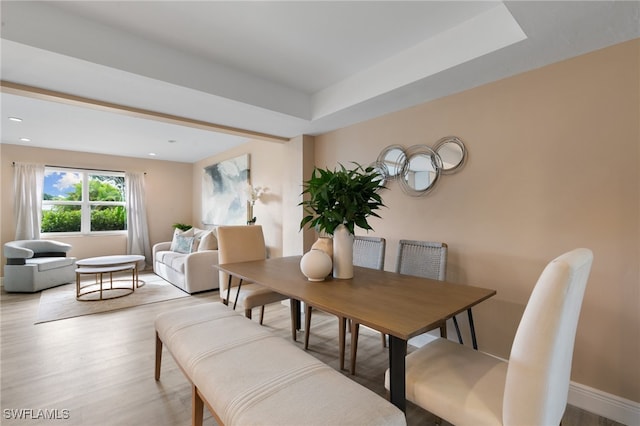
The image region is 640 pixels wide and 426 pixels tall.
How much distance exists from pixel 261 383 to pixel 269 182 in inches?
135

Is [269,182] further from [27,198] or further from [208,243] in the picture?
[27,198]

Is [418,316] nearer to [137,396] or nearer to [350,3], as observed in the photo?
[350,3]

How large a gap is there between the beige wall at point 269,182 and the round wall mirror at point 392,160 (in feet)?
4.88

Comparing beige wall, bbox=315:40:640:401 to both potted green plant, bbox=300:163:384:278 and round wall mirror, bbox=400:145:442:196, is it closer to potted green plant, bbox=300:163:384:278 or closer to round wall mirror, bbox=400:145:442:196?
round wall mirror, bbox=400:145:442:196

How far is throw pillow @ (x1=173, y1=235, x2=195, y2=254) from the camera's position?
193 inches

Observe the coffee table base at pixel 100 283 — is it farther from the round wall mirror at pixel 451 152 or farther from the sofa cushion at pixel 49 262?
the round wall mirror at pixel 451 152

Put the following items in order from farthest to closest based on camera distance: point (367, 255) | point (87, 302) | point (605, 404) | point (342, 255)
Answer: point (87, 302) → point (367, 255) → point (342, 255) → point (605, 404)

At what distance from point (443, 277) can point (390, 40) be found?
1683 mm

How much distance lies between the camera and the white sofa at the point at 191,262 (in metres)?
4.01

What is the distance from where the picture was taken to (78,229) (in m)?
5.39

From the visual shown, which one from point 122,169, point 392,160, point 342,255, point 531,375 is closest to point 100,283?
point 122,169

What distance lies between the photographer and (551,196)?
1820 mm

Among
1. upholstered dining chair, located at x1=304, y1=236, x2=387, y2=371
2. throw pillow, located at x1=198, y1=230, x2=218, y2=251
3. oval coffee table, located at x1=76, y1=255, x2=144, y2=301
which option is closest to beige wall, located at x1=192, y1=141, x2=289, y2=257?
throw pillow, located at x1=198, y1=230, x2=218, y2=251

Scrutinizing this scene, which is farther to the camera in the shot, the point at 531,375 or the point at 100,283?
the point at 100,283
